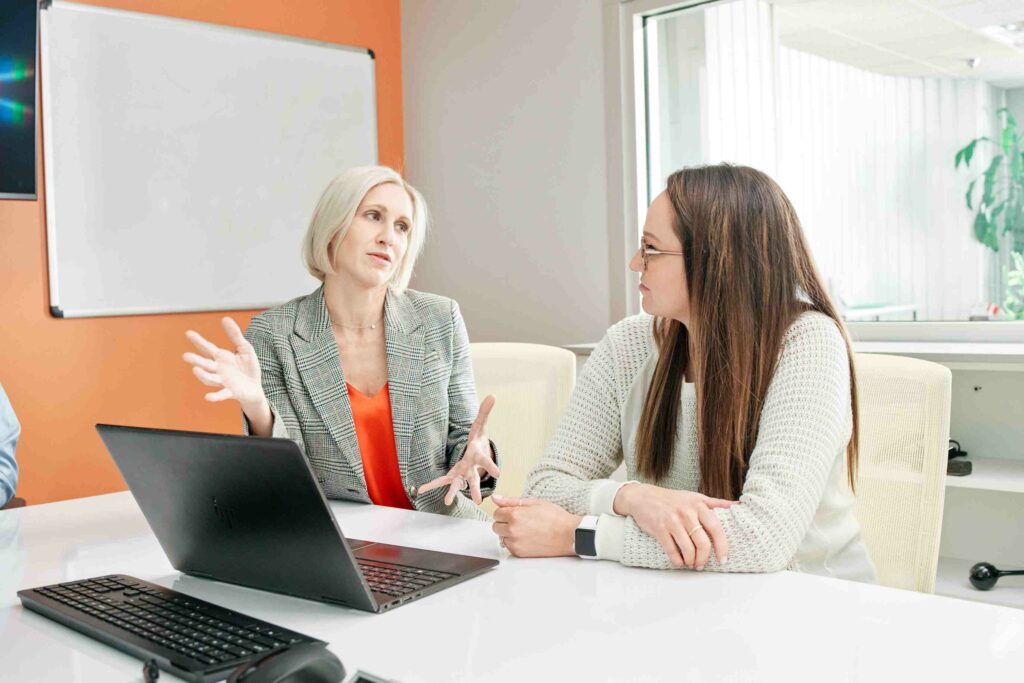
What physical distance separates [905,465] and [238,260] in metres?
2.69

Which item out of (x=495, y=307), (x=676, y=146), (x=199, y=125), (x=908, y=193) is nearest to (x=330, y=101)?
(x=199, y=125)

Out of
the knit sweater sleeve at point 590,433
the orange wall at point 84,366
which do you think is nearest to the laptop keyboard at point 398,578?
the knit sweater sleeve at point 590,433

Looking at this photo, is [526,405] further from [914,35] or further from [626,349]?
[914,35]

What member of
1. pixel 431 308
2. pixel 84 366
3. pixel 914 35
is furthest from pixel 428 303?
A: pixel 914 35

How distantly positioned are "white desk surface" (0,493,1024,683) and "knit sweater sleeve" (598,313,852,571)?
0.12 feet

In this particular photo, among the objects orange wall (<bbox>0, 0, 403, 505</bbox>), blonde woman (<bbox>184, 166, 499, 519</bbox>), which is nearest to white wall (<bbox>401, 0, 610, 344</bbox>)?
orange wall (<bbox>0, 0, 403, 505</bbox>)

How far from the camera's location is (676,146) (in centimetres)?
357

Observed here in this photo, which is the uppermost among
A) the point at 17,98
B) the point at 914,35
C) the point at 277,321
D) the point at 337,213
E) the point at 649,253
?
the point at 914,35

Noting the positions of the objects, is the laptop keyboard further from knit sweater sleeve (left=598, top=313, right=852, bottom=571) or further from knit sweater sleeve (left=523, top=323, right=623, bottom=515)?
knit sweater sleeve (left=523, top=323, right=623, bottom=515)

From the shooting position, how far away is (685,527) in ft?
4.11

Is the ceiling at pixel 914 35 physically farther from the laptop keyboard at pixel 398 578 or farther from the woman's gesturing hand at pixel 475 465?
the laptop keyboard at pixel 398 578

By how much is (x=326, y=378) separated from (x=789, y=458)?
39.0 inches

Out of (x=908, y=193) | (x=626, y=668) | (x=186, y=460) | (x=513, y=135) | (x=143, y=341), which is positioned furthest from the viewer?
(x=513, y=135)

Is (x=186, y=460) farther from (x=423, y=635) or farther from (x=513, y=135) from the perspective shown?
(x=513, y=135)
